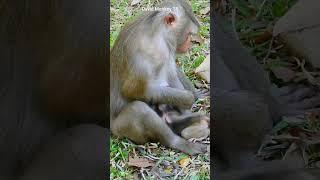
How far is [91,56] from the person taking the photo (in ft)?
5.94

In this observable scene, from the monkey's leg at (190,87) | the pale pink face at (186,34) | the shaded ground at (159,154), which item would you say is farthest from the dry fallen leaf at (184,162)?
the pale pink face at (186,34)

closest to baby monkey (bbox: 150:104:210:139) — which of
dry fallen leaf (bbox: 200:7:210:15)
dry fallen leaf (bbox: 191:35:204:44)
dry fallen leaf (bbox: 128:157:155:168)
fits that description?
dry fallen leaf (bbox: 128:157:155:168)

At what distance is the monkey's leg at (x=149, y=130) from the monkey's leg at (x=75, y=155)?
10cm

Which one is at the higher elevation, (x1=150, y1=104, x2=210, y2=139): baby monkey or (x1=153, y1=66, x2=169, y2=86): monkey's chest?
(x1=153, y1=66, x2=169, y2=86): monkey's chest

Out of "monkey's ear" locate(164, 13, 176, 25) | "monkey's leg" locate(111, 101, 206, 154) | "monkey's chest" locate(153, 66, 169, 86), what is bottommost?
"monkey's leg" locate(111, 101, 206, 154)

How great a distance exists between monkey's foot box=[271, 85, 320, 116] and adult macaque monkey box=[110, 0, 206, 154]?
32 centimetres

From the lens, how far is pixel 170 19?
1.80 meters

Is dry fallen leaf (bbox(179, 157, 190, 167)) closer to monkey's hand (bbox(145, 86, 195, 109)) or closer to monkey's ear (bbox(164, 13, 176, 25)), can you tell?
monkey's hand (bbox(145, 86, 195, 109))

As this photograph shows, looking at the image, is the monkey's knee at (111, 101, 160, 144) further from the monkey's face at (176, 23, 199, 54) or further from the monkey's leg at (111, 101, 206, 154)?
the monkey's face at (176, 23, 199, 54)

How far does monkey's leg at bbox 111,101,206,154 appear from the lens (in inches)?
69.9

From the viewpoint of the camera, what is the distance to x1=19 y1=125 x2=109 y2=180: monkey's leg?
1799mm

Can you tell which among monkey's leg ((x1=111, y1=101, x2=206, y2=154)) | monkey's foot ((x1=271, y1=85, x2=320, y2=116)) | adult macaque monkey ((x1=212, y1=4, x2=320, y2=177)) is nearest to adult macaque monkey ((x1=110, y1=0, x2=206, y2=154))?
monkey's leg ((x1=111, y1=101, x2=206, y2=154))

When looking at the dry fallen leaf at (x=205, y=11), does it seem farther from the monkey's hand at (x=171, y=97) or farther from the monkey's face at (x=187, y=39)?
the monkey's hand at (x=171, y=97)

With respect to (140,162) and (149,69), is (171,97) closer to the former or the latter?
(149,69)
